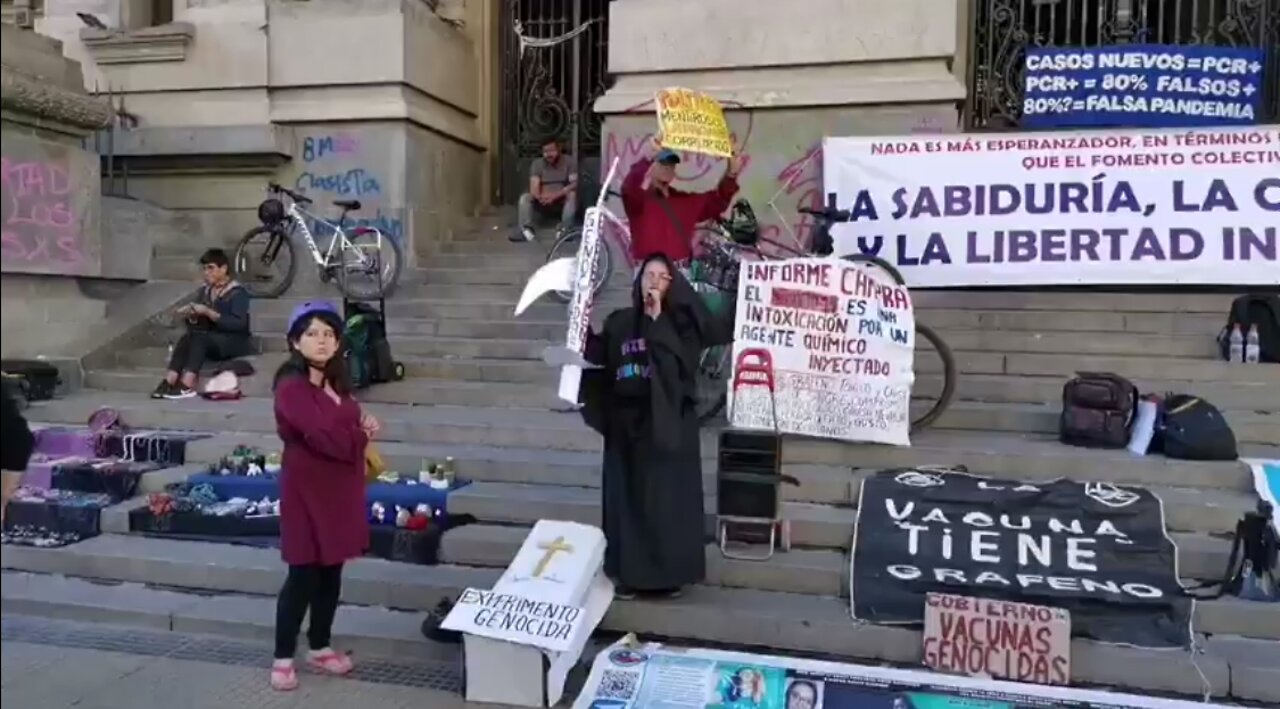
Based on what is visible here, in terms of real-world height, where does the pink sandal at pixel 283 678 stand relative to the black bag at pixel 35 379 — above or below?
below

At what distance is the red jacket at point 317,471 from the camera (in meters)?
4.59

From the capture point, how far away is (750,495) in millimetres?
5789

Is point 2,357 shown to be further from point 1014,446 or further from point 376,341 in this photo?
point 376,341

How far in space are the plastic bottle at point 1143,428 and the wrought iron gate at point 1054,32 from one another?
15.5 ft

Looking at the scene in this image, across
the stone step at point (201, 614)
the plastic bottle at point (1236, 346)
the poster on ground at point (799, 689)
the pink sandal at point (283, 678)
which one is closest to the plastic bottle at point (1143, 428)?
the plastic bottle at point (1236, 346)

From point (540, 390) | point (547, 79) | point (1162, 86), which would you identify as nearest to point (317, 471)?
point (540, 390)

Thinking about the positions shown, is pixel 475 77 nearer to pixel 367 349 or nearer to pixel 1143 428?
pixel 367 349

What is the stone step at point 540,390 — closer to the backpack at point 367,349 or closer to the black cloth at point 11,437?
the backpack at point 367,349

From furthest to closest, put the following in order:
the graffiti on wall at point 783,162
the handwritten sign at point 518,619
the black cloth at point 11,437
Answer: the graffiti on wall at point 783,162
the handwritten sign at point 518,619
the black cloth at point 11,437

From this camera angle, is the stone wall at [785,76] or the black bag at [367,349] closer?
the black bag at [367,349]

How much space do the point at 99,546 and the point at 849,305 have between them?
178 inches

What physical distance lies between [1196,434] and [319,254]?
7.27 meters

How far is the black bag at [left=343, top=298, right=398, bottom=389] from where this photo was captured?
826cm

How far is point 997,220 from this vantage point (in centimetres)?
879
